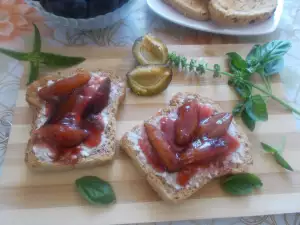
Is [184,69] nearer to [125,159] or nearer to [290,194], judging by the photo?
[125,159]

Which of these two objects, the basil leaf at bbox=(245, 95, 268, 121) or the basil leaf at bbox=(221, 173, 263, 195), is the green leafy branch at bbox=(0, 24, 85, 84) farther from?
the basil leaf at bbox=(221, 173, 263, 195)

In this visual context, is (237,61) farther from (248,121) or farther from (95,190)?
(95,190)

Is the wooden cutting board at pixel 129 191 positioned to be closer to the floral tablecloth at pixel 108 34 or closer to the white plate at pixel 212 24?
the floral tablecloth at pixel 108 34

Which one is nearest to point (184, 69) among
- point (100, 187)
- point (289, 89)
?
point (289, 89)

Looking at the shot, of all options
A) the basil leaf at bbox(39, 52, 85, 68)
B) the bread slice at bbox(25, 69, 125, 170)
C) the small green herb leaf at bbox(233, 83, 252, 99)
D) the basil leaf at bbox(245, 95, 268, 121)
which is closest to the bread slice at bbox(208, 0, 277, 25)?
the small green herb leaf at bbox(233, 83, 252, 99)

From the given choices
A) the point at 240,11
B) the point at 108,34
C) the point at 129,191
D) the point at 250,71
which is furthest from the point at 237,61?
the point at 129,191
